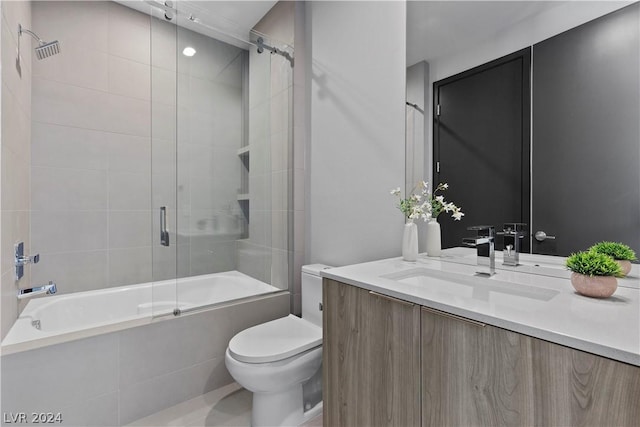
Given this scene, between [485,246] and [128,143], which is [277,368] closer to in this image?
[485,246]

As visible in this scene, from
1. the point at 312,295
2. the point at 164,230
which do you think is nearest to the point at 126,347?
the point at 164,230

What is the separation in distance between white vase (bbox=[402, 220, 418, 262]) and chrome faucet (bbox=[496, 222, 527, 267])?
1.21ft

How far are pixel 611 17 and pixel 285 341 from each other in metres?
1.84

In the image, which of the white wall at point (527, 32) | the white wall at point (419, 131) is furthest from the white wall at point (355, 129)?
the white wall at point (527, 32)

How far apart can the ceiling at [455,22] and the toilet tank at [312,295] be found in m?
1.33

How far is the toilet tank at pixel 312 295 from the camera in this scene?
1.86m

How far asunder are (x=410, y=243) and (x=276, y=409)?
1061mm

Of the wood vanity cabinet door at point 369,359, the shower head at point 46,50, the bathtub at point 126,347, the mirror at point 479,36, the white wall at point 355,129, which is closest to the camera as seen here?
the wood vanity cabinet door at point 369,359

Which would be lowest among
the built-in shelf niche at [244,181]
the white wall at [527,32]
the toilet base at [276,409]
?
the toilet base at [276,409]

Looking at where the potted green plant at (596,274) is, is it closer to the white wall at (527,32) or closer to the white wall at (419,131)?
the white wall at (419,131)

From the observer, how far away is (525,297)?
101cm

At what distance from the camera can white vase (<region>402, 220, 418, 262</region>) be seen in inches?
59.6

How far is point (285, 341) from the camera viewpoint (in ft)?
5.14

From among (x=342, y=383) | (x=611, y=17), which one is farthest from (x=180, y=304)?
(x=611, y=17)
